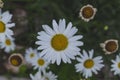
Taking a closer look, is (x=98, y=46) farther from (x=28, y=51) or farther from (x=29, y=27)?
(x=29, y=27)

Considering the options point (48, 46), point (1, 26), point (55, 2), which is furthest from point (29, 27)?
point (48, 46)

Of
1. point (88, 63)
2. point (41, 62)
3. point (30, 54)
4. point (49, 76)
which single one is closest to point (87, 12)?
point (88, 63)

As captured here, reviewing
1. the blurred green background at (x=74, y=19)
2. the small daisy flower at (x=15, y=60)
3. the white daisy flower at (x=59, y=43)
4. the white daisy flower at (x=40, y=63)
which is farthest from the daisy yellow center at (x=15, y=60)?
the white daisy flower at (x=59, y=43)

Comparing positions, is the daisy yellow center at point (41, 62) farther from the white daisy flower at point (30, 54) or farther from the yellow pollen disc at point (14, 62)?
the yellow pollen disc at point (14, 62)

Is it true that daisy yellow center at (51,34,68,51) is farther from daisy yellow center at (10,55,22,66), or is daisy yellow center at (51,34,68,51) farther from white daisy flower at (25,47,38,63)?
white daisy flower at (25,47,38,63)

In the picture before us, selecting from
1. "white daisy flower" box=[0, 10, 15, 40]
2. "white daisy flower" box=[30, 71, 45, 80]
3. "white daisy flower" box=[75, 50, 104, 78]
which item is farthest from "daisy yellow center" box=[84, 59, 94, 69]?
"white daisy flower" box=[0, 10, 15, 40]

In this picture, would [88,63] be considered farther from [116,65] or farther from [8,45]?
[8,45]
